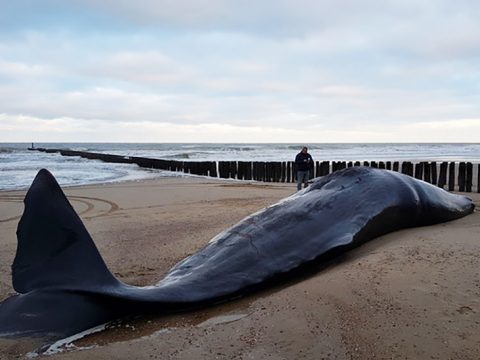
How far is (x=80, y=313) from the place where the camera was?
3980mm

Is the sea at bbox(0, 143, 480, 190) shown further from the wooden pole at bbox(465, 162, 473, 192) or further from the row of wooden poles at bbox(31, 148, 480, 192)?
the wooden pole at bbox(465, 162, 473, 192)

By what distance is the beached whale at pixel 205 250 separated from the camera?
3.95 metres

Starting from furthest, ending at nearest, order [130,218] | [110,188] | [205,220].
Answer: [110,188]
[130,218]
[205,220]

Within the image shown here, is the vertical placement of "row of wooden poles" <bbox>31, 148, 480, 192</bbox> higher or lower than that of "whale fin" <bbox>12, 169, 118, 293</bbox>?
lower

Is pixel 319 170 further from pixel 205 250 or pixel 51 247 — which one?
pixel 51 247

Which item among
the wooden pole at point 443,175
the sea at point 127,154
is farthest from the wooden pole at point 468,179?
the sea at point 127,154

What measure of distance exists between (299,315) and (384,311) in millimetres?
717

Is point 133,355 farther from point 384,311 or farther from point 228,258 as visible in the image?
point 384,311

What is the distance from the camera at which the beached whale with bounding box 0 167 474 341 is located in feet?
13.0

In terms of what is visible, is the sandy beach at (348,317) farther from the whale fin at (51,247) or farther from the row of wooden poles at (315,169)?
the row of wooden poles at (315,169)

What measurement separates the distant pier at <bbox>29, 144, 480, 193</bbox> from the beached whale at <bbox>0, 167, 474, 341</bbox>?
1051cm

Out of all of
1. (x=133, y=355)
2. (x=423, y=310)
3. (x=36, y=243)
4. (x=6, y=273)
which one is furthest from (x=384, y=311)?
(x=6, y=273)

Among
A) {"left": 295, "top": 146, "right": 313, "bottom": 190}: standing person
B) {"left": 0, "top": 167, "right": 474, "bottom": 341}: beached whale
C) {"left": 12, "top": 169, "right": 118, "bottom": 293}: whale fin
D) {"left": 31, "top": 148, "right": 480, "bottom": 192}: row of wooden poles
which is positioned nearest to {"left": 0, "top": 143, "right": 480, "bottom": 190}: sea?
{"left": 31, "top": 148, "right": 480, "bottom": 192}: row of wooden poles

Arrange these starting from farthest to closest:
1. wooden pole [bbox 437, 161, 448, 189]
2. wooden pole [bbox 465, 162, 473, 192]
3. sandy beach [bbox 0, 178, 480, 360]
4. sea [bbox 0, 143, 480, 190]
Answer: sea [bbox 0, 143, 480, 190] → wooden pole [bbox 437, 161, 448, 189] → wooden pole [bbox 465, 162, 473, 192] → sandy beach [bbox 0, 178, 480, 360]
